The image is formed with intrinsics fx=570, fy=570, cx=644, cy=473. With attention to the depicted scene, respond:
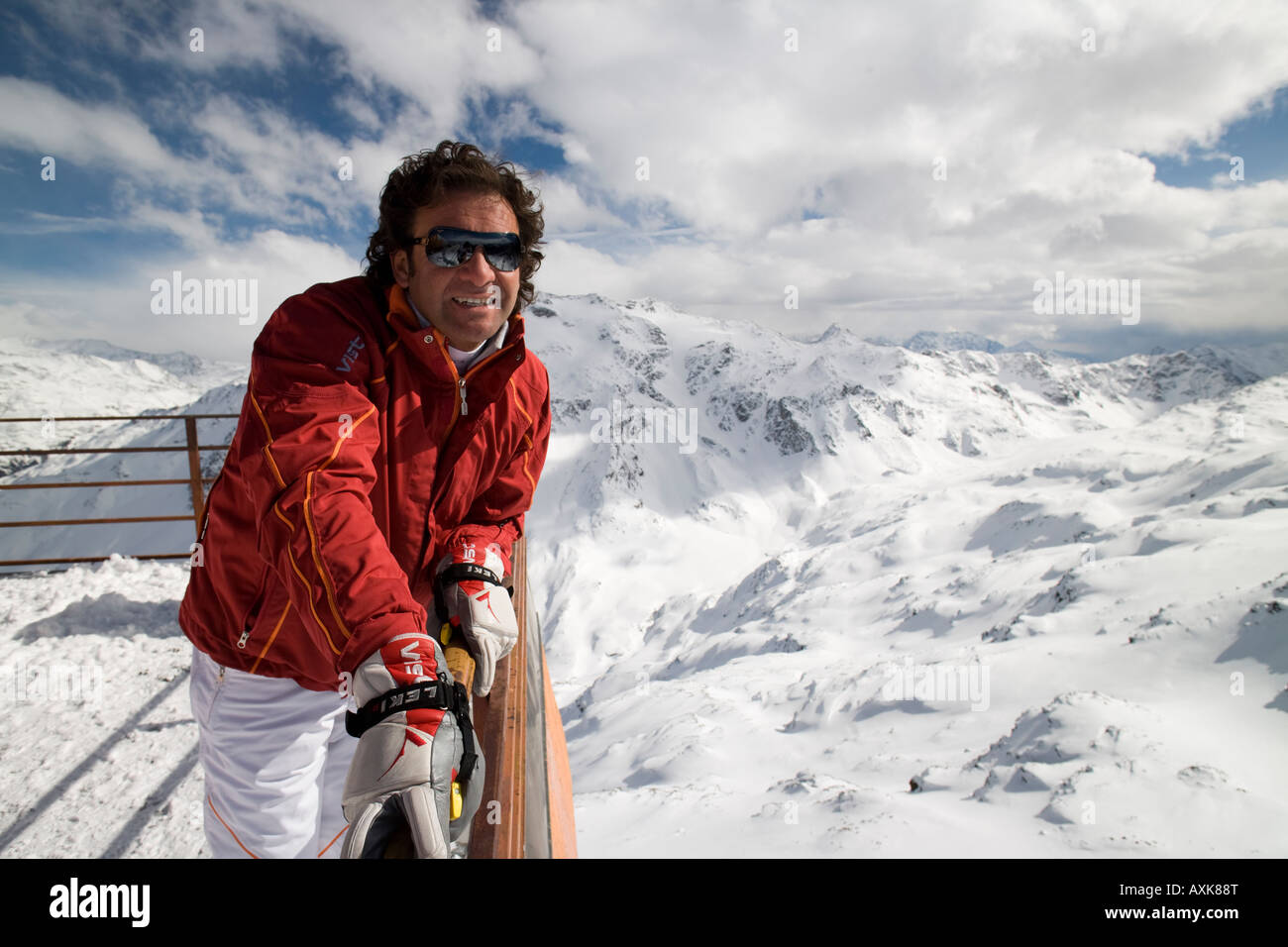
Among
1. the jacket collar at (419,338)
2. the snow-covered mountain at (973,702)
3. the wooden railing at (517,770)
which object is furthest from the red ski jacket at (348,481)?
the snow-covered mountain at (973,702)

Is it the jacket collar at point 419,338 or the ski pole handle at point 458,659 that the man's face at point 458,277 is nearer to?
the jacket collar at point 419,338

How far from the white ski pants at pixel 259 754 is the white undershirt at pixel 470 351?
1.65 m

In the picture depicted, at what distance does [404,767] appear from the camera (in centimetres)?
151

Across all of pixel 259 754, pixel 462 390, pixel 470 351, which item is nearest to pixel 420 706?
pixel 462 390

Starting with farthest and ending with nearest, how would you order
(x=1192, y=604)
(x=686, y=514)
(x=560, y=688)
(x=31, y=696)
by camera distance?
(x=686, y=514), (x=560, y=688), (x=1192, y=604), (x=31, y=696)

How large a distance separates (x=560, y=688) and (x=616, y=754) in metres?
43.0

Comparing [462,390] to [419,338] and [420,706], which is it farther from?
[420,706]

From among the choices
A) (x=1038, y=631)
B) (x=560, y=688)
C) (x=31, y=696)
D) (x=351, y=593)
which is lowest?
(x=560, y=688)

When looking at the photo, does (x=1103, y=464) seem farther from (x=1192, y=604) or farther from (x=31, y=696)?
(x=31, y=696)

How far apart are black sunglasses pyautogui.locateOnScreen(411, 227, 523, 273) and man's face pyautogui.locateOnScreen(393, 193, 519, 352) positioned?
0.02 meters

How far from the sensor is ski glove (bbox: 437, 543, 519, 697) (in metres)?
2.30

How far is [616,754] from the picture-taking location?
20.3 m
